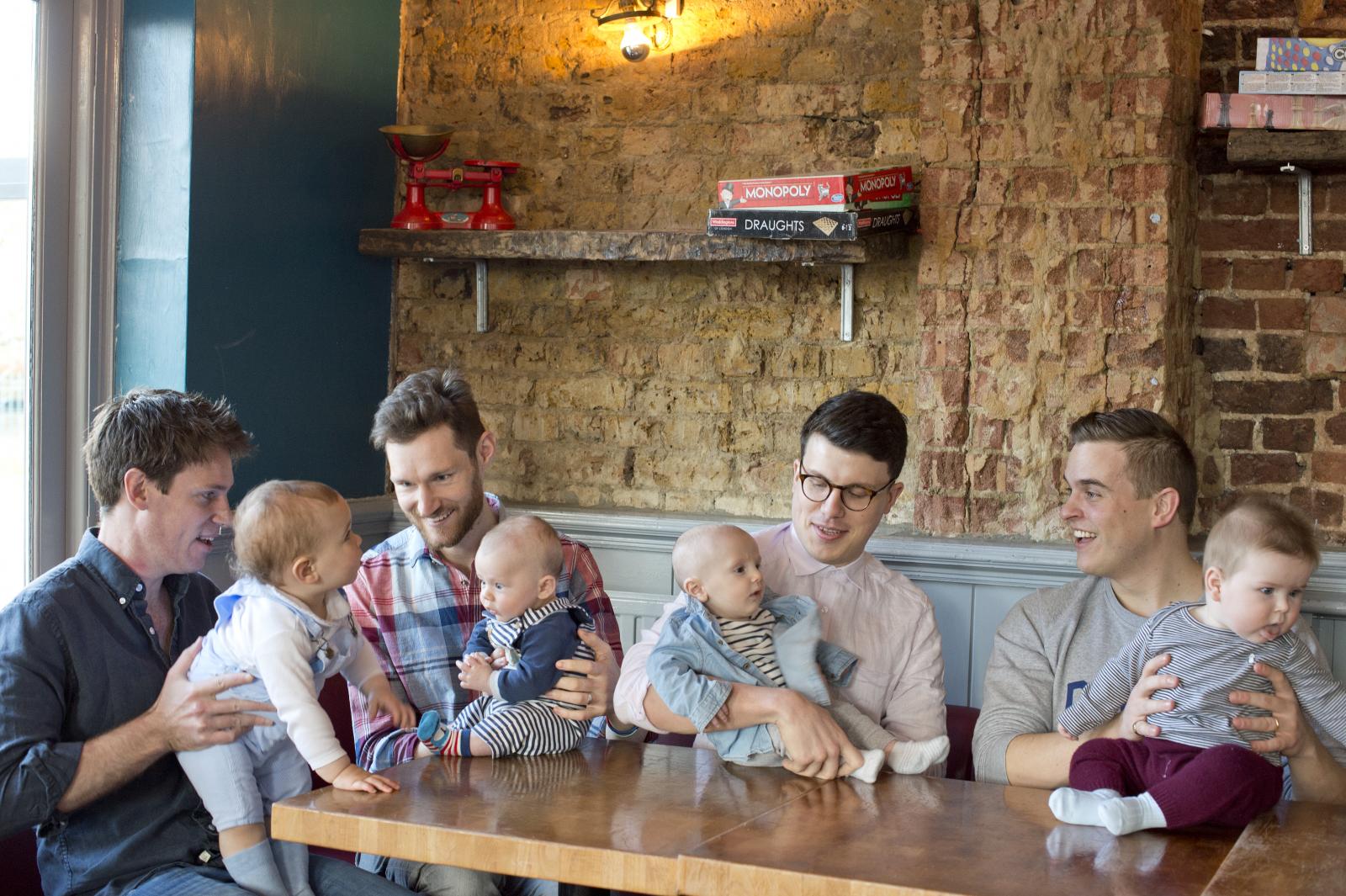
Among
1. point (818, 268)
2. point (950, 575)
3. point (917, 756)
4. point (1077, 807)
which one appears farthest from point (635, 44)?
point (1077, 807)

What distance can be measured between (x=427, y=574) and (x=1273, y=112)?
87.0 inches

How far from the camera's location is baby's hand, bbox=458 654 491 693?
7.91ft

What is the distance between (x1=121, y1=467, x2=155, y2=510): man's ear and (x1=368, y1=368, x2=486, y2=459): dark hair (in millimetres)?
463

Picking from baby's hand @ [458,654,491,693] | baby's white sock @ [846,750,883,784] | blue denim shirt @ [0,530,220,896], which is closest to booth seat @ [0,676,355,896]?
blue denim shirt @ [0,530,220,896]

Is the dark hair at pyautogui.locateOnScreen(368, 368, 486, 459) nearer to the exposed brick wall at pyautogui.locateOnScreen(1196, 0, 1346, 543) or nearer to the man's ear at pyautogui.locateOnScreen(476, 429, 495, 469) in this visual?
the man's ear at pyautogui.locateOnScreen(476, 429, 495, 469)

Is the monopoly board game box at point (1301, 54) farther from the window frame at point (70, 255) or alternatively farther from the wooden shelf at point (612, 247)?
the window frame at point (70, 255)

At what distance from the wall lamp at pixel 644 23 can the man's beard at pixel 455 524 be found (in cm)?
180

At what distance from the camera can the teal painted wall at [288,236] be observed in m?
3.53

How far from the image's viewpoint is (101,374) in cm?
349

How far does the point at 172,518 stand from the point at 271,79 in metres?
1.82

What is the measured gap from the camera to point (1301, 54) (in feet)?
10.2

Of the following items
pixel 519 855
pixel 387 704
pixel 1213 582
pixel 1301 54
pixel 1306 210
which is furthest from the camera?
pixel 1306 210

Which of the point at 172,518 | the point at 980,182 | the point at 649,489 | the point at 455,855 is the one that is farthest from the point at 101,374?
the point at 980,182

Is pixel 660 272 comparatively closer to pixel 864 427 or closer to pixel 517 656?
pixel 864 427
